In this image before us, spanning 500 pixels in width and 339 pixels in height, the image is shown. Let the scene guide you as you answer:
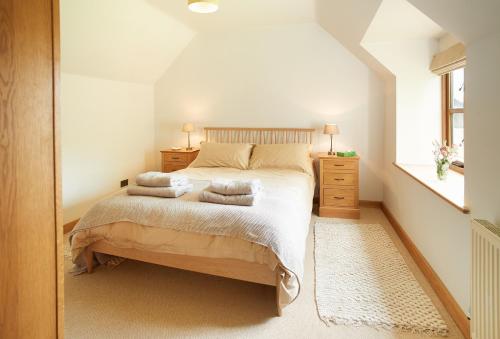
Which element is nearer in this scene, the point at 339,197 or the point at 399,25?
the point at 399,25

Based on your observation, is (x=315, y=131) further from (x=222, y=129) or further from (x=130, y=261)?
(x=130, y=261)

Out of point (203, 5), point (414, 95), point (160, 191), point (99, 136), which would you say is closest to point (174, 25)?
point (203, 5)

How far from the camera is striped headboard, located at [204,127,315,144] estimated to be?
4.40 m

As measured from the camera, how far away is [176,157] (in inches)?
177

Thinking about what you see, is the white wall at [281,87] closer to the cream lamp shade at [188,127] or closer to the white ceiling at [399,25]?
the cream lamp shade at [188,127]

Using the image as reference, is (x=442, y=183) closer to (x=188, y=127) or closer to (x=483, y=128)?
(x=483, y=128)

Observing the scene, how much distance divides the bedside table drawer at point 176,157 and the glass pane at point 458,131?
3.20 meters

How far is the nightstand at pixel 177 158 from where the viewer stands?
4480 mm

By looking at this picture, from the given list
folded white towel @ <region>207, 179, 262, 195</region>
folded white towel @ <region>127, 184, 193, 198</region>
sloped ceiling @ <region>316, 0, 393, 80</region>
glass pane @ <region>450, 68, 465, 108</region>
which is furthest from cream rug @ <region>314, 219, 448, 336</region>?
sloped ceiling @ <region>316, 0, 393, 80</region>

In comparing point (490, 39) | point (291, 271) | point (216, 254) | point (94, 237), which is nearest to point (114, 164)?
point (94, 237)

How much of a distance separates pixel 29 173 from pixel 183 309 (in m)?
1.53

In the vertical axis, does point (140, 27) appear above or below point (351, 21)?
above

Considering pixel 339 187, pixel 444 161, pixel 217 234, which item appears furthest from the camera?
pixel 339 187

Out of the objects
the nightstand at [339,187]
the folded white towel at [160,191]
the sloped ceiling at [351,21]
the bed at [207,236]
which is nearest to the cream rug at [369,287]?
the bed at [207,236]
